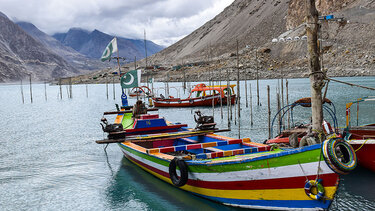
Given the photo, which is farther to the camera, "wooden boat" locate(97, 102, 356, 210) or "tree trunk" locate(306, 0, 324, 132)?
"tree trunk" locate(306, 0, 324, 132)

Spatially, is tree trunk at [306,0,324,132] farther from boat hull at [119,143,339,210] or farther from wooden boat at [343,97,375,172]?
boat hull at [119,143,339,210]

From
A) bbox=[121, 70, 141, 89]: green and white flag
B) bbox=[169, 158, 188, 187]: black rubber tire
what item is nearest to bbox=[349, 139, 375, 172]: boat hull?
bbox=[169, 158, 188, 187]: black rubber tire

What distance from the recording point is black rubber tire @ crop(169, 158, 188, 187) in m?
9.48

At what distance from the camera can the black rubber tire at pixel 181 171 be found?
9.48 meters

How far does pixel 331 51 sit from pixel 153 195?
109265 millimetres

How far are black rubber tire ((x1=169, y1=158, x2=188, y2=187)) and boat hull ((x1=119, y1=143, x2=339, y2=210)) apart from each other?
180 millimetres

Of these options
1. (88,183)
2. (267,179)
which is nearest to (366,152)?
(267,179)

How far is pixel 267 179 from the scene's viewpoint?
7934 mm

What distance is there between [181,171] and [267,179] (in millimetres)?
2683

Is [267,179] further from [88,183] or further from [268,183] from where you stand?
[88,183]

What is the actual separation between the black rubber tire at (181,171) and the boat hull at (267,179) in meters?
0.18

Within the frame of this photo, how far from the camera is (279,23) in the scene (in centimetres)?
16950

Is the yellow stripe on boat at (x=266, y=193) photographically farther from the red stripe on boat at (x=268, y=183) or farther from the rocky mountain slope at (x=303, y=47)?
the rocky mountain slope at (x=303, y=47)

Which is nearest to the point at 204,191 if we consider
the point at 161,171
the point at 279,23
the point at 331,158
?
the point at 161,171
